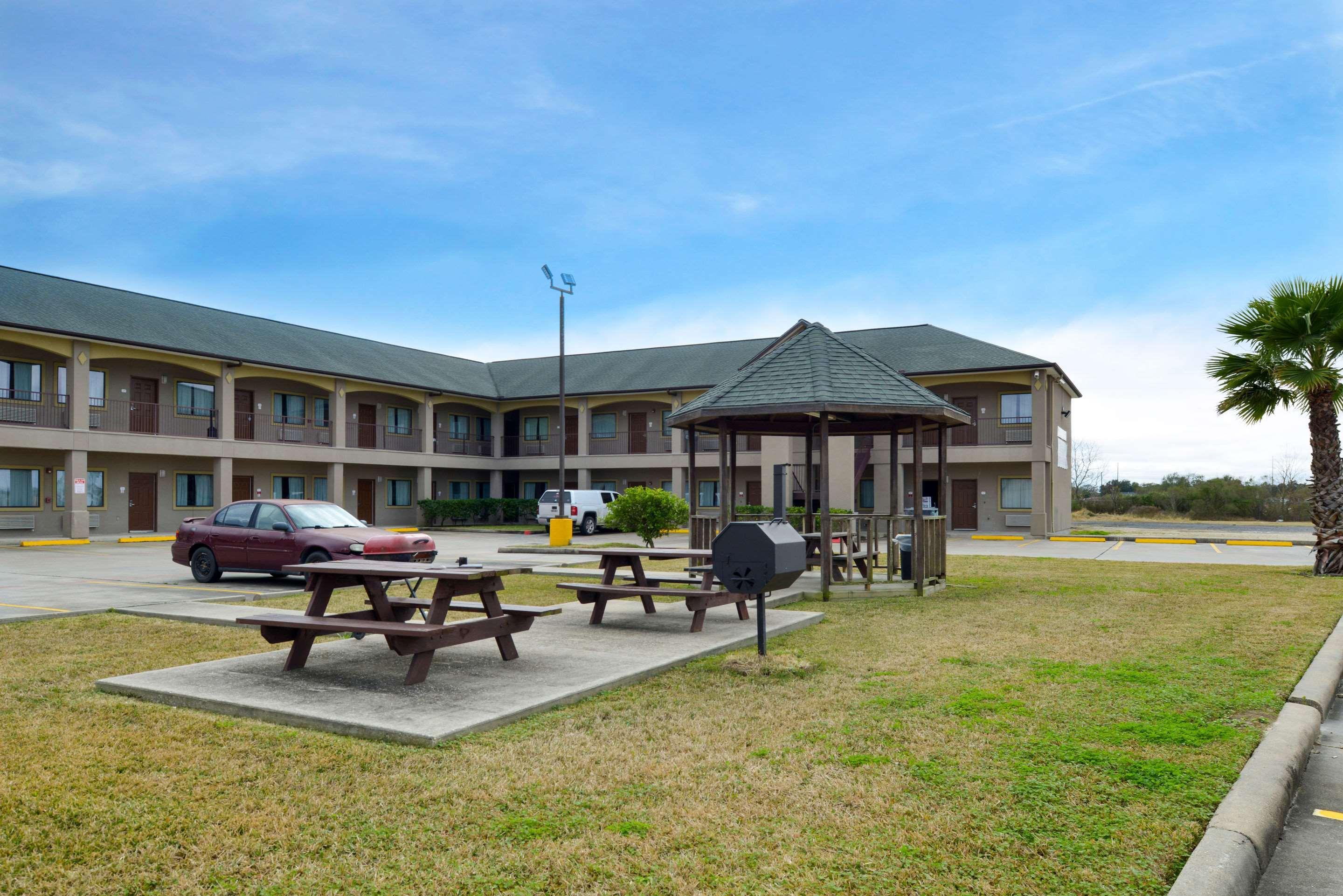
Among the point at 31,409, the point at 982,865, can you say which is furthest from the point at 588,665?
the point at 31,409

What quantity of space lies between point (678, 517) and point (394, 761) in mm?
17645

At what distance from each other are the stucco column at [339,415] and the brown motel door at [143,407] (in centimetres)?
665

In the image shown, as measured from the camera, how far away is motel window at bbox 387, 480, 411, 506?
144ft

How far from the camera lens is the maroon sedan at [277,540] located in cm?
1455

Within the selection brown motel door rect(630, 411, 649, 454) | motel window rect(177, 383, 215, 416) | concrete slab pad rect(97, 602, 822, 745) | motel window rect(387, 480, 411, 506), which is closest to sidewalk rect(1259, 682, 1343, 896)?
concrete slab pad rect(97, 602, 822, 745)

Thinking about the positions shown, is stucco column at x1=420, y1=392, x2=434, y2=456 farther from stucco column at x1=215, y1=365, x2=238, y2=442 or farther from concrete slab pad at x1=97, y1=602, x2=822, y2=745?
concrete slab pad at x1=97, y1=602, x2=822, y2=745

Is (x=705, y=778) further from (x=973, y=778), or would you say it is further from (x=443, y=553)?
(x=443, y=553)

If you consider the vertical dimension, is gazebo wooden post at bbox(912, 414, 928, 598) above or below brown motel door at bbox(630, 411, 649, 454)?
below

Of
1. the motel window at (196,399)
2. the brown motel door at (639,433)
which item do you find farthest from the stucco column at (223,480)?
the brown motel door at (639,433)

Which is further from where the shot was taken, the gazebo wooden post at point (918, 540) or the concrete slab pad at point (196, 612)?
the gazebo wooden post at point (918, 540)

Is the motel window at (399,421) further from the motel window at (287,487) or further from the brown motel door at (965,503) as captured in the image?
the brown motel door at (965,503)

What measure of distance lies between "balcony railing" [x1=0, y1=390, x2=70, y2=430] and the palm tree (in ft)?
107

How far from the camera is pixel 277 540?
48.9ft

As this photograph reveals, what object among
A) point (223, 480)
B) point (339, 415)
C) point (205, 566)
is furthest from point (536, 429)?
point (205, 566)
